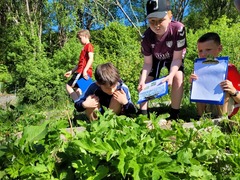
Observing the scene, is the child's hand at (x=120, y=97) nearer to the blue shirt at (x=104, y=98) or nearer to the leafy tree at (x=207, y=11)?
the blue shirt at (x=104, y=98)

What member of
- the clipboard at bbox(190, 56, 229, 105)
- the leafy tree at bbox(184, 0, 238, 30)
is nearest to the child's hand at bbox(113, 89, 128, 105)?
the clipboard at bbox(190, 56, 229, 105)

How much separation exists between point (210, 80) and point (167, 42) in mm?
763

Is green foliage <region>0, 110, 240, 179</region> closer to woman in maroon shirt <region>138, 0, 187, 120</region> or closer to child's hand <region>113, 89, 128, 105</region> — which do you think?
child's hand <region>113, 89, 128, 105</region>

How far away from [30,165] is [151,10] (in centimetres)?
229

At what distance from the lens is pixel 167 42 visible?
3.60 metres

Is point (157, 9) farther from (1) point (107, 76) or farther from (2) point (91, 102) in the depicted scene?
(2) point (91, 102)

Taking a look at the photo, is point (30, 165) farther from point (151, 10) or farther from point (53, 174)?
point (151, 10)

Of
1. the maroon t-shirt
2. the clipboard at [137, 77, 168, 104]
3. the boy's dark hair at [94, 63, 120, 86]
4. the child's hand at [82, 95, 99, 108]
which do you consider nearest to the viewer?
the clipboard at [137, 77, 168, 104]

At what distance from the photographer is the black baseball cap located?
11.0ft

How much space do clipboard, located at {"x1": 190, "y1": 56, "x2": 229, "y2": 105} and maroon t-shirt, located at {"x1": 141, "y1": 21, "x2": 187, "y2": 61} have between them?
0.45 m

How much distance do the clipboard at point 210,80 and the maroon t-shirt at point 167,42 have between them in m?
0.45

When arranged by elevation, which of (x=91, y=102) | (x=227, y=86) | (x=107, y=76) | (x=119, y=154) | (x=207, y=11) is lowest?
(x=119, y=154)

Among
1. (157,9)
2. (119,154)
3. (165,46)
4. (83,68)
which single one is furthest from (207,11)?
(119,154)

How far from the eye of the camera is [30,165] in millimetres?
1492
